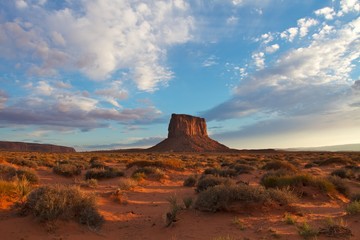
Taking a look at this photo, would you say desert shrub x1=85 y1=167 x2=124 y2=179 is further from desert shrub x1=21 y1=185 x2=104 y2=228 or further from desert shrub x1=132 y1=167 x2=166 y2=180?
desert shrub x1=21 y1=185 x2=104 y2=228

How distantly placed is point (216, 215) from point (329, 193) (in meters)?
5.93

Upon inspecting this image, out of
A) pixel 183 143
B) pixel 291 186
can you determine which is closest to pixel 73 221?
pixel 291 186

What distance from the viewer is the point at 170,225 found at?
7605 mm

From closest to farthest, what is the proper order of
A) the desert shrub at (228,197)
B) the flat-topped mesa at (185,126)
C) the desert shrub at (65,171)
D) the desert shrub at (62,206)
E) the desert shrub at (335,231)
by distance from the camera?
the desert shrub at (335,231), the desert shrub at (62,206), the desert shrub at (228,197), the desert shrub at (65,171), the flat-topped mesa at (185,126)

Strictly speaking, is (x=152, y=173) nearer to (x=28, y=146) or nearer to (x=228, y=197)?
(x=228, y=197)

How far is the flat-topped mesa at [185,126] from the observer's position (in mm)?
120188

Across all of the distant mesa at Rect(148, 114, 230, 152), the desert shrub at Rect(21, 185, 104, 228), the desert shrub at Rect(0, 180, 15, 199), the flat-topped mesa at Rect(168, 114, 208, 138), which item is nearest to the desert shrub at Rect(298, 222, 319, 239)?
the desert shrub at Rect(21, 185, 104, 228)

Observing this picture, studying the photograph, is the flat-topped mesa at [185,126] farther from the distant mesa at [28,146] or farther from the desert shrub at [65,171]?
the desert shrub at [65,171]

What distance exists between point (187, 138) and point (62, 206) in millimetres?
108290

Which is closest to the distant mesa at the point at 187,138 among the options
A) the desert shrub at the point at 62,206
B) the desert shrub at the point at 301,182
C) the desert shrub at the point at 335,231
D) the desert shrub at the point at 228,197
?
the desert shrub at the point at 301,182

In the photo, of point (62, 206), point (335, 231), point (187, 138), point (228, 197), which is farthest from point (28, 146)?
point (335, 231)

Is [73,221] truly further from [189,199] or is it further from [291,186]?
[291,186]

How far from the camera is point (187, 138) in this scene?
378 feet

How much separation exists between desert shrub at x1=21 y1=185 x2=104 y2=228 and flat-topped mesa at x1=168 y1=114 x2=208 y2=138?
361ft
